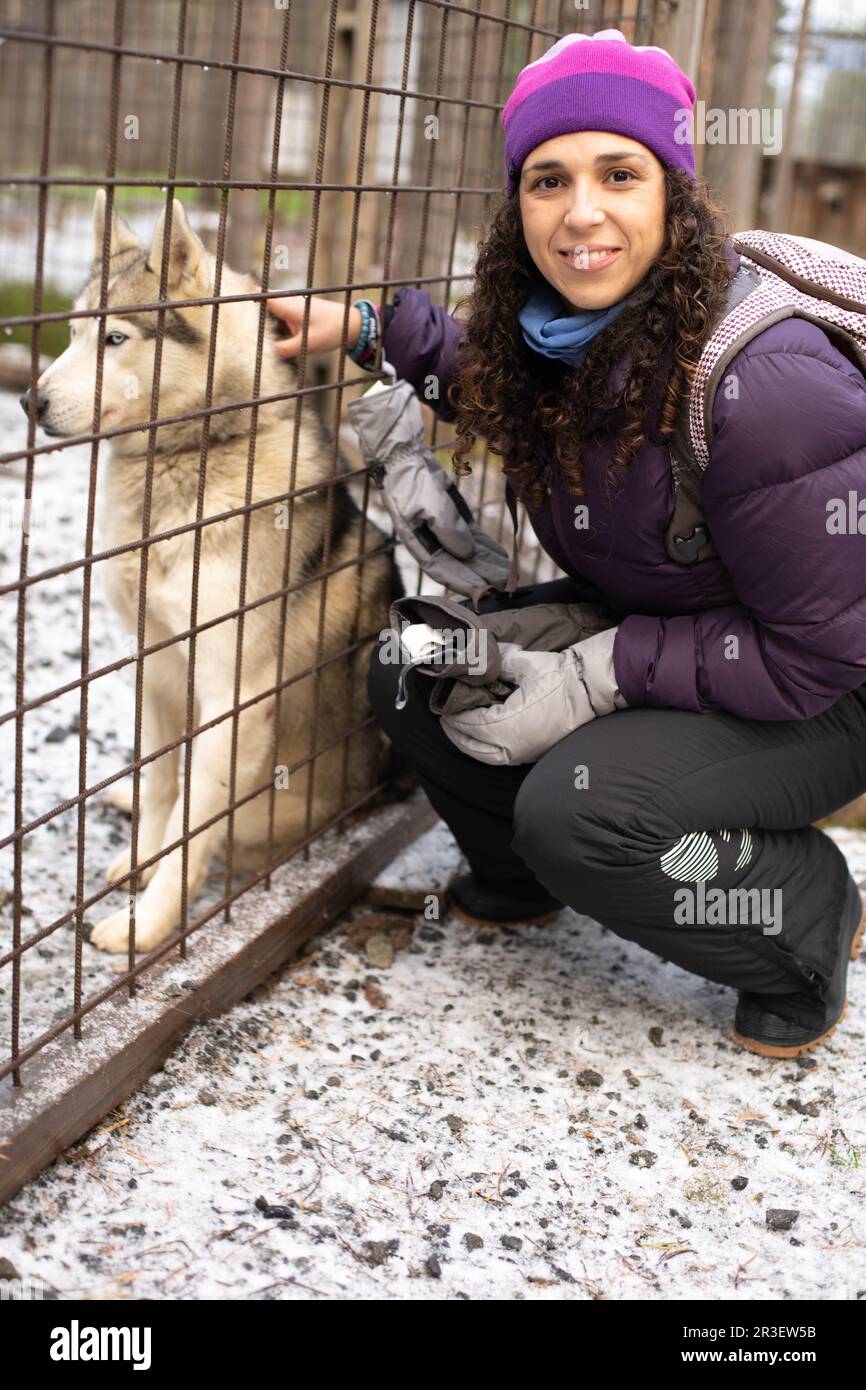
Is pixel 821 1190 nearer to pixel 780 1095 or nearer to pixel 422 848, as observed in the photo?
pixel 780 1095

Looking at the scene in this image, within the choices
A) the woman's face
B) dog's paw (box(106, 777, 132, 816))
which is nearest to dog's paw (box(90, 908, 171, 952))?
dog's paw (box(106, 777, 132, 816))

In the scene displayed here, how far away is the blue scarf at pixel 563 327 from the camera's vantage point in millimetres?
2107

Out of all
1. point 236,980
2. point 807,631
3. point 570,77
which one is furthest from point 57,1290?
point 570,77

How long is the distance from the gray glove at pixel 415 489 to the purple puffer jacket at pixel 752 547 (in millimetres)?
235

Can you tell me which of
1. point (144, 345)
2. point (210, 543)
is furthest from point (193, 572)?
point (144, 345)

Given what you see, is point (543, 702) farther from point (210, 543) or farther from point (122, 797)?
point (122, 797)

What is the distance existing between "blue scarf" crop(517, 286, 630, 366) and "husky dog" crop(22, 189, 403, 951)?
55cm

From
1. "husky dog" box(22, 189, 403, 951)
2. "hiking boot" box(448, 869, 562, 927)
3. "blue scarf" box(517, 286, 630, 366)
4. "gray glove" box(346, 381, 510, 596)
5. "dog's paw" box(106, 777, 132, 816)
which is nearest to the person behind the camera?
"blue scarf" box(517, 286, 630, 366)

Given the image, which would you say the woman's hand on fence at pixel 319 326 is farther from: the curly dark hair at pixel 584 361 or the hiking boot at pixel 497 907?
the hiking boot at pixel 497 907

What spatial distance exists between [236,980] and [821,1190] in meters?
1.13

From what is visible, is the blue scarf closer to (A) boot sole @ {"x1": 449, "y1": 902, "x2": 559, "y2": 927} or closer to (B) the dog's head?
(B) the dog's head

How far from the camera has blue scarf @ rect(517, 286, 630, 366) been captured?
6.91 feet

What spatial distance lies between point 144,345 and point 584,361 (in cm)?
87

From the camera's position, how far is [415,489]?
2570 mm
